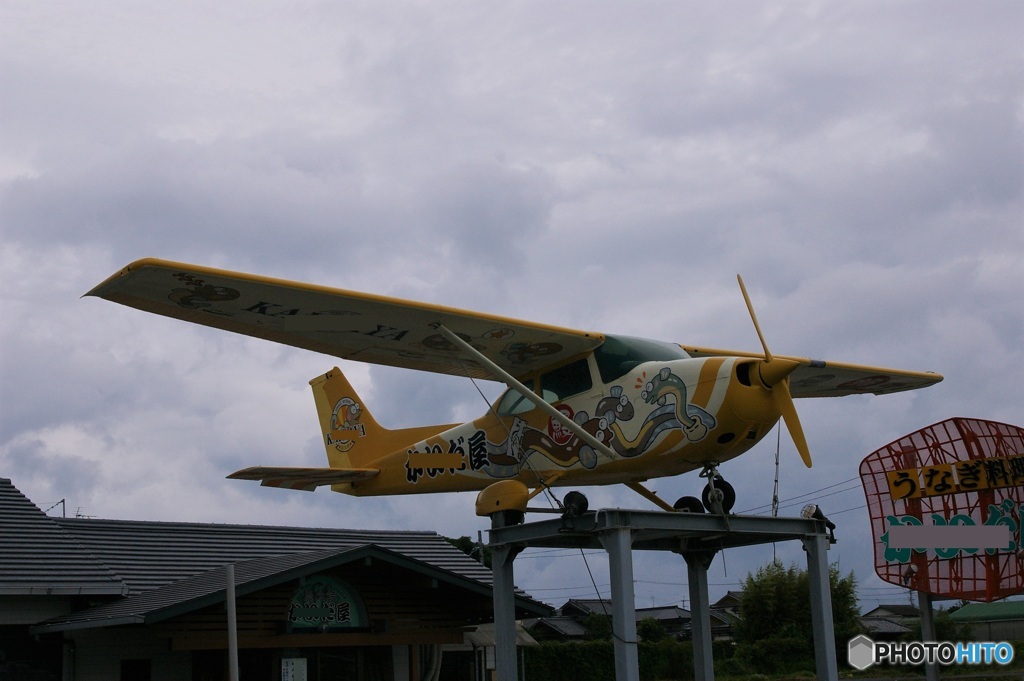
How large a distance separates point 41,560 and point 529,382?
27.1 feet

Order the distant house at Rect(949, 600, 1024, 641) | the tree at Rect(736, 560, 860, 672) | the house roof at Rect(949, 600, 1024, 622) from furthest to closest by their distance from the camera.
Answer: the house roof at Rect(949, 600, 1024, 622) → the distant house at Rect(949, 600, 1024, 641) → the tree at Rect(736, 560, 860, 672)

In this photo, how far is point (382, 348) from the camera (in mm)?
13789

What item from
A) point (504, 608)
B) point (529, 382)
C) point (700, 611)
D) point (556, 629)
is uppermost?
point (529, 382)

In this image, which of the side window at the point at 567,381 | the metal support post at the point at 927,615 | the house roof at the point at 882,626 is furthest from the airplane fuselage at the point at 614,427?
the house roof at the point at 882,626

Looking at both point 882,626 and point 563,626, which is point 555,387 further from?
point 882,626

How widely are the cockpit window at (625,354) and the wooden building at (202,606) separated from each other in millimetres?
5427

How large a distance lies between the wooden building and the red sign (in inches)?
245

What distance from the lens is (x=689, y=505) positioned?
41.7 feet

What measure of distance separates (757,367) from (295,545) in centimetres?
1155

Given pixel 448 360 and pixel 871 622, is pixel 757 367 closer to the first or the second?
pixel 448 360

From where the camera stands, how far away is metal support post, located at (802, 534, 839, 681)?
11555 mm

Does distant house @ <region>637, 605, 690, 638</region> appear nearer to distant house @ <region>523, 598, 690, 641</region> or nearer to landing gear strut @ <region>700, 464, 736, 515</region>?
distant house @ <region>523, 598, 690, 641</region>

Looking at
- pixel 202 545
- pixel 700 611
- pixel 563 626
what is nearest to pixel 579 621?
pixel 563 626

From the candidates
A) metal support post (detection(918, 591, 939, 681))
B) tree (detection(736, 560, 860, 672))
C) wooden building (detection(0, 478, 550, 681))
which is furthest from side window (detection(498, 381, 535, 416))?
tree (detection(736, 560, 860, 672))
